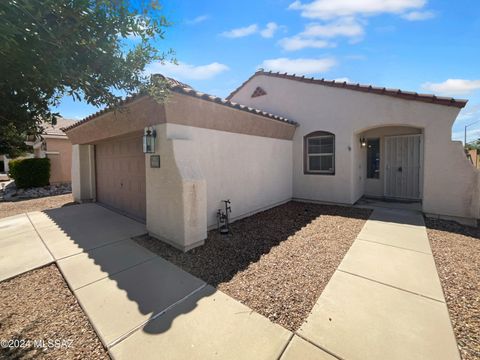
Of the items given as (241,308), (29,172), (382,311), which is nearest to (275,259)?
(241,308)

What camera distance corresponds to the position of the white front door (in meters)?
9.15

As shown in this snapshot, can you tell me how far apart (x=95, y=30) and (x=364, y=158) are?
11.0 meters

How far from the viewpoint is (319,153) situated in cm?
914

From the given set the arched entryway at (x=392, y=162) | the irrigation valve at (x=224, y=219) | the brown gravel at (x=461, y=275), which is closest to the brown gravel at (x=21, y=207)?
the irrigation valve at (x=224, y=219)

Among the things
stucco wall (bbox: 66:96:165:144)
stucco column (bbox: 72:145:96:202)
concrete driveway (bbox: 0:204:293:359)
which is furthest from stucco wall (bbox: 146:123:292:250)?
stucco column (bbox: 72:145:96:202)

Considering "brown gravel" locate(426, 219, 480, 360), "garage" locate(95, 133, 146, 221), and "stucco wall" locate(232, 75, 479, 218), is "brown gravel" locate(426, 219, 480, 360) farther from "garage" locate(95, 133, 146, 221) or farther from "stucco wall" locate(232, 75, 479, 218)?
"garage" locate(95, 133, 146, 221)

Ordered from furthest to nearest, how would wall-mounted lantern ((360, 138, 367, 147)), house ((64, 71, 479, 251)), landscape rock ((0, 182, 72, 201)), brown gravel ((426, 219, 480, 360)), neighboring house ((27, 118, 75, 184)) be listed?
neighboring house ((27, 118, 75, 184)), landscape rock ((0, 182, 72, 201)), wall-mounted lantern ((360, 138, 367, 147)), house ((64, 71, 479, 251)), brown gravel ((426, 219, 480, 360))

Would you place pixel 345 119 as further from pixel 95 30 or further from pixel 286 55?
pixel 95 30

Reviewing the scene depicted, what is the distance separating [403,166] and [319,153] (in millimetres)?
3913

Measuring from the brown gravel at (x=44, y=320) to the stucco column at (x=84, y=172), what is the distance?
6.91 metres

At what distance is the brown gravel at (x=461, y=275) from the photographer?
2468 millimetres

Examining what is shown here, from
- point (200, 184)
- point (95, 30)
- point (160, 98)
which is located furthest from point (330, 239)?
point (95, 30)

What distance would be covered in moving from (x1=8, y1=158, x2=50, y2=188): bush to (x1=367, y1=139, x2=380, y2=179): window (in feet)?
65.2

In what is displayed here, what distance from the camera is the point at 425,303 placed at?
302 cm
